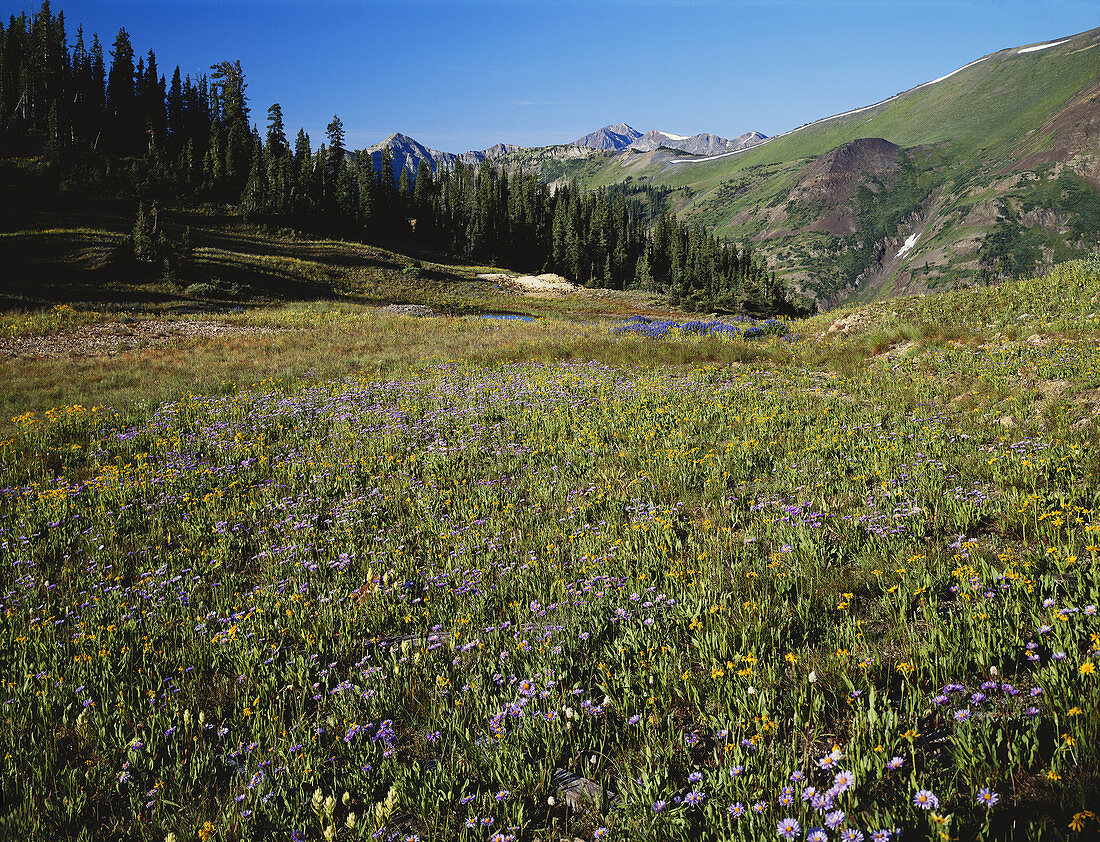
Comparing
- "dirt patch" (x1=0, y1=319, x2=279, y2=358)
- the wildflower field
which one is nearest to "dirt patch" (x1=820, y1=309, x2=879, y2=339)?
the wildflower field

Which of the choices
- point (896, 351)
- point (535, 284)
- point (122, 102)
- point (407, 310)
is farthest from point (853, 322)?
point (122, 102)

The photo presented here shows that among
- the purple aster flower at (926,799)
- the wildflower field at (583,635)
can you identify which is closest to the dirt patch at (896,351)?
the wildflower field at (583,635)

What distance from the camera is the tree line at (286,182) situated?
84.0 m

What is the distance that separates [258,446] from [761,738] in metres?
9.21

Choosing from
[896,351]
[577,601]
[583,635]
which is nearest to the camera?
[583,635]

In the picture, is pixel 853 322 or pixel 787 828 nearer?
pixel 787 828

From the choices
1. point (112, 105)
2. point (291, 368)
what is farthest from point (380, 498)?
point (112, 105)

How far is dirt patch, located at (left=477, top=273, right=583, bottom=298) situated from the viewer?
75850mm

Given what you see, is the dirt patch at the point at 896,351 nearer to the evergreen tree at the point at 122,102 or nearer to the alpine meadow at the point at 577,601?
the alpine meadow at the point at 577,601

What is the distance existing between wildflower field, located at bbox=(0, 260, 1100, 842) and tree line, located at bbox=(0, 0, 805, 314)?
224 feet

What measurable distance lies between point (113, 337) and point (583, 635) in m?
33.7

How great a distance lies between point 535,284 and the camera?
8206cm

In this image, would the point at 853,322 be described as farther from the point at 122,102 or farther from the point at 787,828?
the point at 122,102

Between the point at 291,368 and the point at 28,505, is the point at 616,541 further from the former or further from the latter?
the point at 291,368
